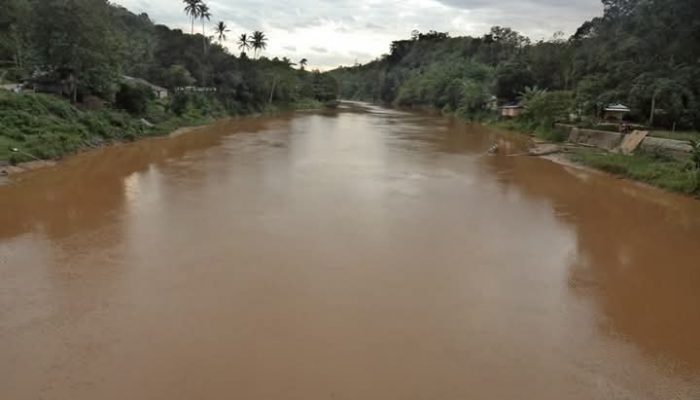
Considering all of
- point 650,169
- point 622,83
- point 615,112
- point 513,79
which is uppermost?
point 513,79

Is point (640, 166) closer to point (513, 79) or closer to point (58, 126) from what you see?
point (58, 126)

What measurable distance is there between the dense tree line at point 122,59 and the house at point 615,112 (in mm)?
23511

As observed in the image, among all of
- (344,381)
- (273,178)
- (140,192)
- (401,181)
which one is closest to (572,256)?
(344,381)

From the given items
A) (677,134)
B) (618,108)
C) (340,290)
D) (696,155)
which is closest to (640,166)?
(696,155)

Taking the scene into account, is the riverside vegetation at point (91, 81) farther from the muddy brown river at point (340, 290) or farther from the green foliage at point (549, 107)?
the green foliage at point (549, 107)

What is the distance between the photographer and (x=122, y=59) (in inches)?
1089

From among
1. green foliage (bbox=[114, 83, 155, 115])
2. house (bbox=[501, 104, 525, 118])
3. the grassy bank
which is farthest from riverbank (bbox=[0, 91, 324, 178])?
house (bbox=[501, 104, 525, 118])

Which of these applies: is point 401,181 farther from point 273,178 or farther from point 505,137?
point 505,137

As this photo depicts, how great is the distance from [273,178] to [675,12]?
1865 centimetres

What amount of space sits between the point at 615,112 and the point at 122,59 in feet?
80.9

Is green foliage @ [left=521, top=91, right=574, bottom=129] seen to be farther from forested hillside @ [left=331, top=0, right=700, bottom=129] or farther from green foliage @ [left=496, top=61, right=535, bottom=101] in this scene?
green foliage @ [left=496, top=61, right=535, bottom=101]

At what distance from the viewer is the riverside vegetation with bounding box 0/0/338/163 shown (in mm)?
20094

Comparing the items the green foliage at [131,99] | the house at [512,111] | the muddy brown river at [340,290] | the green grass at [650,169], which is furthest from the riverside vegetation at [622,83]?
the green foliage at [131,99]

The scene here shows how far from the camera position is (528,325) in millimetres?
7742
